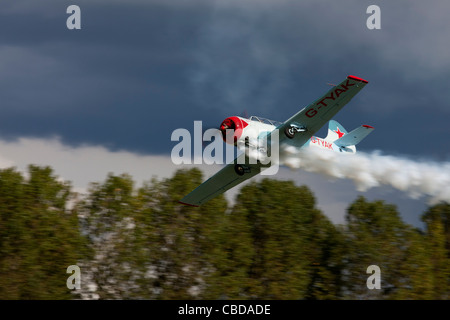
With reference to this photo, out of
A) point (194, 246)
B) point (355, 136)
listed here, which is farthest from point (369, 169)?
point (194, 246)

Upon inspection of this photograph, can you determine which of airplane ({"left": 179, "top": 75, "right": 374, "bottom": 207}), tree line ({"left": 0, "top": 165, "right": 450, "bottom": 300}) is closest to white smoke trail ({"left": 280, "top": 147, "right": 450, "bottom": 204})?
airplane ({"left": 179, "top": 75, "right": 374, "bottom": 207})

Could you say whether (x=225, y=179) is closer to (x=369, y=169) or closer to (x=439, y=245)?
(x=369, y=169)

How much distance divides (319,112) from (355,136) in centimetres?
550

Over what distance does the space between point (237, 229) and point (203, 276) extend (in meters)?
7.64

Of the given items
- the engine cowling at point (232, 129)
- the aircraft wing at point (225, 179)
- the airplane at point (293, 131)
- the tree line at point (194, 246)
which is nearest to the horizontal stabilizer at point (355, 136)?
the airplane at point (293, 131)

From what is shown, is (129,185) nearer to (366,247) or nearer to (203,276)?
(203,276)

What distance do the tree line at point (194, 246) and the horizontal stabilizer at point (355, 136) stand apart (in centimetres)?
2145

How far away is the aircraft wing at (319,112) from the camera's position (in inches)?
1124

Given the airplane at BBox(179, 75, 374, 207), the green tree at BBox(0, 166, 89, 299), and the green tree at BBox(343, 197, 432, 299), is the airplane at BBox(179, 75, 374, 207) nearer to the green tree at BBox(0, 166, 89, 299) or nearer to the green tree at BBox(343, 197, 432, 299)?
the green tree at BBox(0, 166, 89, 299)

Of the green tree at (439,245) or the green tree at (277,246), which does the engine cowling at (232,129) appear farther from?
the green tree at (439,245)

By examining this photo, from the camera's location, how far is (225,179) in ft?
116

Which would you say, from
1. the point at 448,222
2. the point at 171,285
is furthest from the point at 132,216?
the point at 448,222

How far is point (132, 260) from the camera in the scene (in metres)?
51.7

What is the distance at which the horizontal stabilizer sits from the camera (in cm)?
3450
